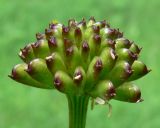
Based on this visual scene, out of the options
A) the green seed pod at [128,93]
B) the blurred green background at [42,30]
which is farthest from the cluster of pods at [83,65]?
the blurred green background at [42,30]

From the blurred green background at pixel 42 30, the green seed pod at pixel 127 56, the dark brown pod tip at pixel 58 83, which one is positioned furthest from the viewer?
the blurred green background at pixel 42 30

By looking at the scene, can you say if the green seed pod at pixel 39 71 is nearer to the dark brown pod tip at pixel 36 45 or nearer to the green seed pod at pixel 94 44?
the dark brown pod tip at pixel 36 45

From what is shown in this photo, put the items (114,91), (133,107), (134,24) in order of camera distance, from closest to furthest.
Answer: (114,91)
(133,107)
(134,24)

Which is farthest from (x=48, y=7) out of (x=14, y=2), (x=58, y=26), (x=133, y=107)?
(x=58, y=26)

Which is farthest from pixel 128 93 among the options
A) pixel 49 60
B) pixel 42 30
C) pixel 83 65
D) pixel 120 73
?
pixel 42 30

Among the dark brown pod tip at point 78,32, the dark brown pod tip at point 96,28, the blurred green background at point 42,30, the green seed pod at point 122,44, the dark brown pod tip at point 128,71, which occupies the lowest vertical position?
the dark brown pod tip at point 128,71

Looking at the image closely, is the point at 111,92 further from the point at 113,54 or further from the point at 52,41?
the point at 52,41

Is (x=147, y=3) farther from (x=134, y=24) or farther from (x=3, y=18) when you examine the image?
(x=3, y=18)
